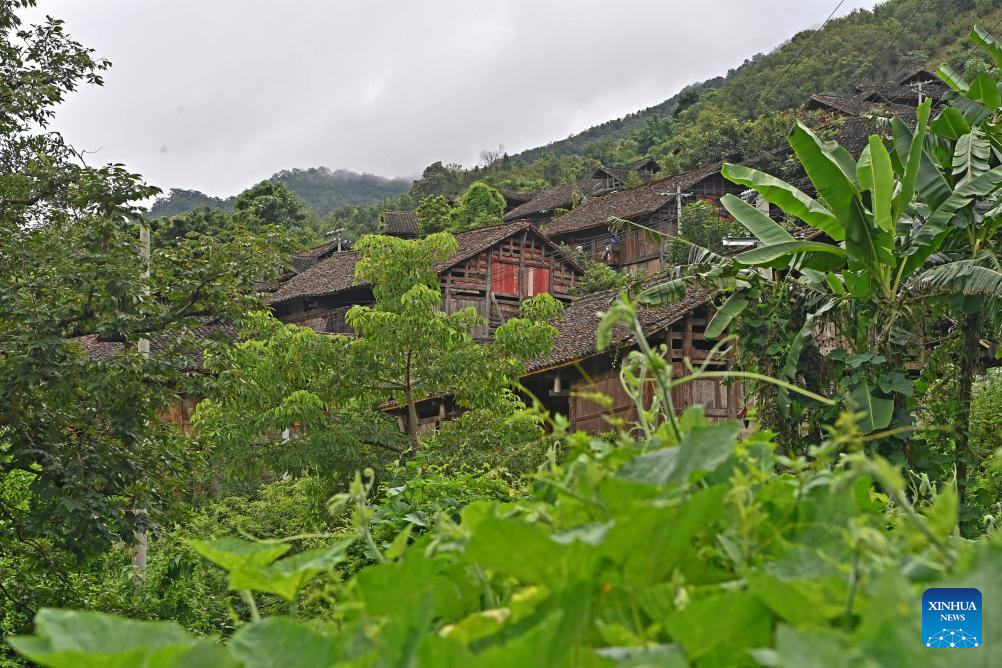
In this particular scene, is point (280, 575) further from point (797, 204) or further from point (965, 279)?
point (797, 204)

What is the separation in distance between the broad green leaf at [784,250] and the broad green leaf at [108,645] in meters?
7.20

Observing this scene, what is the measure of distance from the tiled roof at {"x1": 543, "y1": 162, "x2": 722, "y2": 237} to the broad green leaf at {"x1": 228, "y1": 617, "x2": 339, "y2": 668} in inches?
1380

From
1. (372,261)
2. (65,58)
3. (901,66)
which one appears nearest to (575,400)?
(372,261)

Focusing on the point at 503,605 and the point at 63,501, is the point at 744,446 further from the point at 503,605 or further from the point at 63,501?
the point at 63,501

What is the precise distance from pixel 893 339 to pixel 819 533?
6.85 metres

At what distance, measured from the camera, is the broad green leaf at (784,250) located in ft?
24.7

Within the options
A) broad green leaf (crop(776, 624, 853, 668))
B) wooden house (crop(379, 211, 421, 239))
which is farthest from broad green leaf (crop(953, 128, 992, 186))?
wooden house (crop(379, 211, 421, 239))

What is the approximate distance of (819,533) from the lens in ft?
3.25

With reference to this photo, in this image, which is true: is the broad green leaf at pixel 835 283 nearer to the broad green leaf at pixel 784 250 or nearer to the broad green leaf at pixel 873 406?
the broad green leaf at pixel 784 250

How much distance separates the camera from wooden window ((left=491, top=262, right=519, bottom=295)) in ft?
100

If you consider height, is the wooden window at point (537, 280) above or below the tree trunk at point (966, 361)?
above

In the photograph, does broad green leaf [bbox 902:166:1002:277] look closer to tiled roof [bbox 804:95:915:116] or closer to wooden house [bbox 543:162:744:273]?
wooden house [bbox 543:162:744:273]

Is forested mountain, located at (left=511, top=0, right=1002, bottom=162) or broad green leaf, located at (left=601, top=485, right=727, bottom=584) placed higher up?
forested mountain, located at (left=511, top=0, right=1002, bottom=162)

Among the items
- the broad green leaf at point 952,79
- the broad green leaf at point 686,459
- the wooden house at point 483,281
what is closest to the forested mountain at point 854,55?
the wooden house at point 483,281
